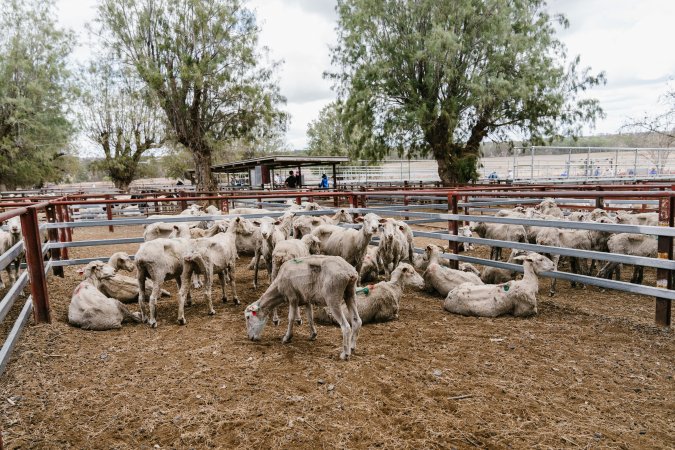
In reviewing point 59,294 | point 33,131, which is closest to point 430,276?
point 59,294

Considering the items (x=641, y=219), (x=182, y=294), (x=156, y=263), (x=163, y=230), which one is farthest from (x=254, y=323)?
(x=641, y=219)

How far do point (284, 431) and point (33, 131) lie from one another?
3291cm

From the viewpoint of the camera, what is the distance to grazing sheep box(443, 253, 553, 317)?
532 centimetres

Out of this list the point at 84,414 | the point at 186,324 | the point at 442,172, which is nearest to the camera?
the point at 84,414

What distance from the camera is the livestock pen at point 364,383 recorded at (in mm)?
2951

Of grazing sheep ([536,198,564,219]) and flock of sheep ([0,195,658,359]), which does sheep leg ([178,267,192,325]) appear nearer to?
flock of sheep ([0,195,658,359])

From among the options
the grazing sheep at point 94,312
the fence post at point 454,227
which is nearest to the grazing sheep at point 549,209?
the fence post at point 454,227

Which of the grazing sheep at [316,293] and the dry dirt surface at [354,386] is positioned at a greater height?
the grazing sheep at [316,293]

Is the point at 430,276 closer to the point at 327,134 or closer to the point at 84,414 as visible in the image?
the point at 84,414

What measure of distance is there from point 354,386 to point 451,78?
19.1 m

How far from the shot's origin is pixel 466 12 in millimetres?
19719

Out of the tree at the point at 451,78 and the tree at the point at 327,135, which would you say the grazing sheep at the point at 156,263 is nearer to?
the tree at the point at 451,78

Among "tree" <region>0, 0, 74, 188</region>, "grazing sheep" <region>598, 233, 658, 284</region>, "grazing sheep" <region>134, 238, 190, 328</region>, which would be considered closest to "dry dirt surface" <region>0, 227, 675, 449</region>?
"grazing sheep" <region>134, 238, 190, 328</region>

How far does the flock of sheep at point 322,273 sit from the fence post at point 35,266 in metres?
0.30
